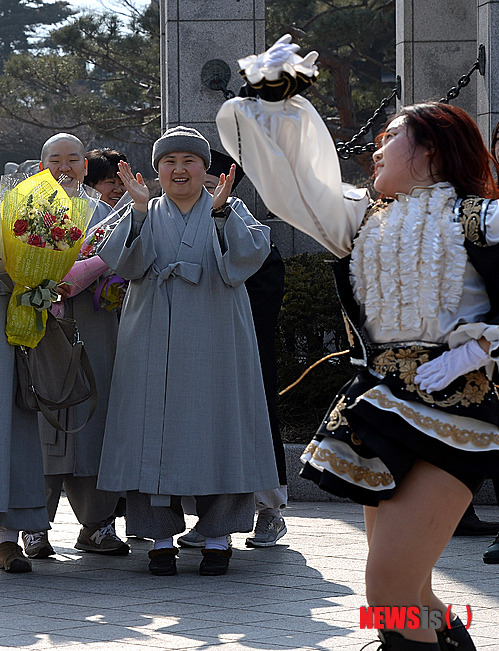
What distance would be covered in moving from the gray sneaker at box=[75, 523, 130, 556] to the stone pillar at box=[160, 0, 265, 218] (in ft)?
12.8

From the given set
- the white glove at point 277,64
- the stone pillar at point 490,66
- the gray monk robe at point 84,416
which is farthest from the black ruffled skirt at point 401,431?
the stone pillar at point 490,66

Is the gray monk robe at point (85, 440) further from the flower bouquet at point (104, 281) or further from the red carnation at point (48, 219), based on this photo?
the red carnation at point (48, 219)

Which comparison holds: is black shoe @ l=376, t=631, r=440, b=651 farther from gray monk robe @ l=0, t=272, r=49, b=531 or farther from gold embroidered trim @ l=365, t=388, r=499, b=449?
gray monk robe @ l=0, t=272, r=49, b=531

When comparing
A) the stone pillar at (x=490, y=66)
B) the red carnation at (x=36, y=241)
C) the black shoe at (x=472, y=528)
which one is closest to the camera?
the red carnation at (x=36, y=241)

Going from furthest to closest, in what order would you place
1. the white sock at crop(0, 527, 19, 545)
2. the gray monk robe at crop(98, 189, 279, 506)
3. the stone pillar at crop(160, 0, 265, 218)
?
the stone pillar at crop(160, 0, 265, 218) < the white sock at crop(0, 527, 19, 545) < the gray monk robe at crop(98, 189, 279, 506)

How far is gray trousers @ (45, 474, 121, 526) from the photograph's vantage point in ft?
20.0

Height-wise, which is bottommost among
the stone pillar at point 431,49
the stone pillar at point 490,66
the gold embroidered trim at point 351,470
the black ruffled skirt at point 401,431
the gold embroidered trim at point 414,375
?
the gold embroidered trim at point 351,470

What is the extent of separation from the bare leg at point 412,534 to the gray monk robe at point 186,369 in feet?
8.32

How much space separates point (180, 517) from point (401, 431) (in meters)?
2.79

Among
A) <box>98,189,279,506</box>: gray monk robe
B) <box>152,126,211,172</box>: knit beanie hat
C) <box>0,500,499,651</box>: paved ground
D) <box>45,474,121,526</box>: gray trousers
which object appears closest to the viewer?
<box>0,500,499,651</box>: paved ground

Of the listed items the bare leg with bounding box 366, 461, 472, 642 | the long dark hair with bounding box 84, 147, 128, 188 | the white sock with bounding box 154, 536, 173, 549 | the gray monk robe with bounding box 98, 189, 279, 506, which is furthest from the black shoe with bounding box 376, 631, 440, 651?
the long dark hair with bounding box 84, 147, 128, 188

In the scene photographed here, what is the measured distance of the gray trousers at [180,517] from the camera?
18.4 feet

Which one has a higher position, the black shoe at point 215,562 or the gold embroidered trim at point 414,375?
the gold embroidered trim at point 414,375

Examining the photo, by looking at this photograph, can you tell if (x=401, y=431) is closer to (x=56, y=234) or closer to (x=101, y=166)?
(x=56, y=234)
